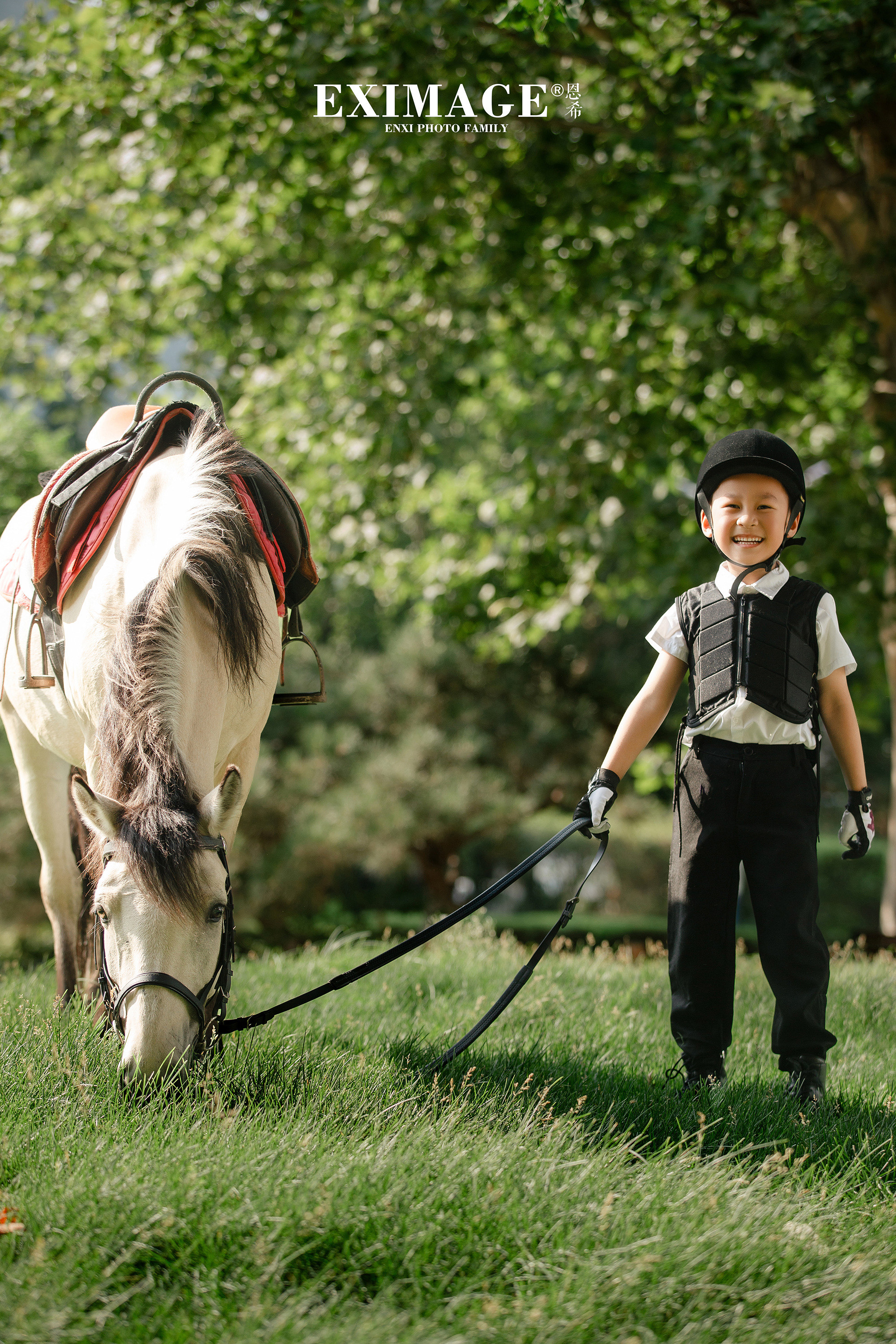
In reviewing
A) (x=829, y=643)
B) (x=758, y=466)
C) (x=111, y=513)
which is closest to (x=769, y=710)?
(x=829, y=643)

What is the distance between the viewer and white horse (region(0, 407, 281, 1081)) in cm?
224

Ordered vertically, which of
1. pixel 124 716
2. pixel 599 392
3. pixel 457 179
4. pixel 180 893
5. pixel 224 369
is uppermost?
pixel 457 179

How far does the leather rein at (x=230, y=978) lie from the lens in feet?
7.42

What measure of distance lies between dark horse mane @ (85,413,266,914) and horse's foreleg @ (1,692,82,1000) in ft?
3.41

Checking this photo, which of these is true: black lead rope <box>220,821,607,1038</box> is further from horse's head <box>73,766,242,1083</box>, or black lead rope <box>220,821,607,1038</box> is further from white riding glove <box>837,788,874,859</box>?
white riding glove <box>837,788,874,859</box>

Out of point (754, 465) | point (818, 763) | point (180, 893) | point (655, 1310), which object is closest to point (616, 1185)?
point (655, 1310)

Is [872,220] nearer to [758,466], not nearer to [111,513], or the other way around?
[758,466]

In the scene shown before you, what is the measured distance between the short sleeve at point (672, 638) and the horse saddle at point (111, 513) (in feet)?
3.45

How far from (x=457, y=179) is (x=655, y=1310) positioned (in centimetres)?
662

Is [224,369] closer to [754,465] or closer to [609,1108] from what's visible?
[754,465]

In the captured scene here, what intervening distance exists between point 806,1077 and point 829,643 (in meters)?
1.22

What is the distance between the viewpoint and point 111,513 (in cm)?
296

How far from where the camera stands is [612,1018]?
352 centimetres

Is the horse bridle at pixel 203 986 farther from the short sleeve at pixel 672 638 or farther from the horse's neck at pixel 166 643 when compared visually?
the short sleeve at pixel 672 638
